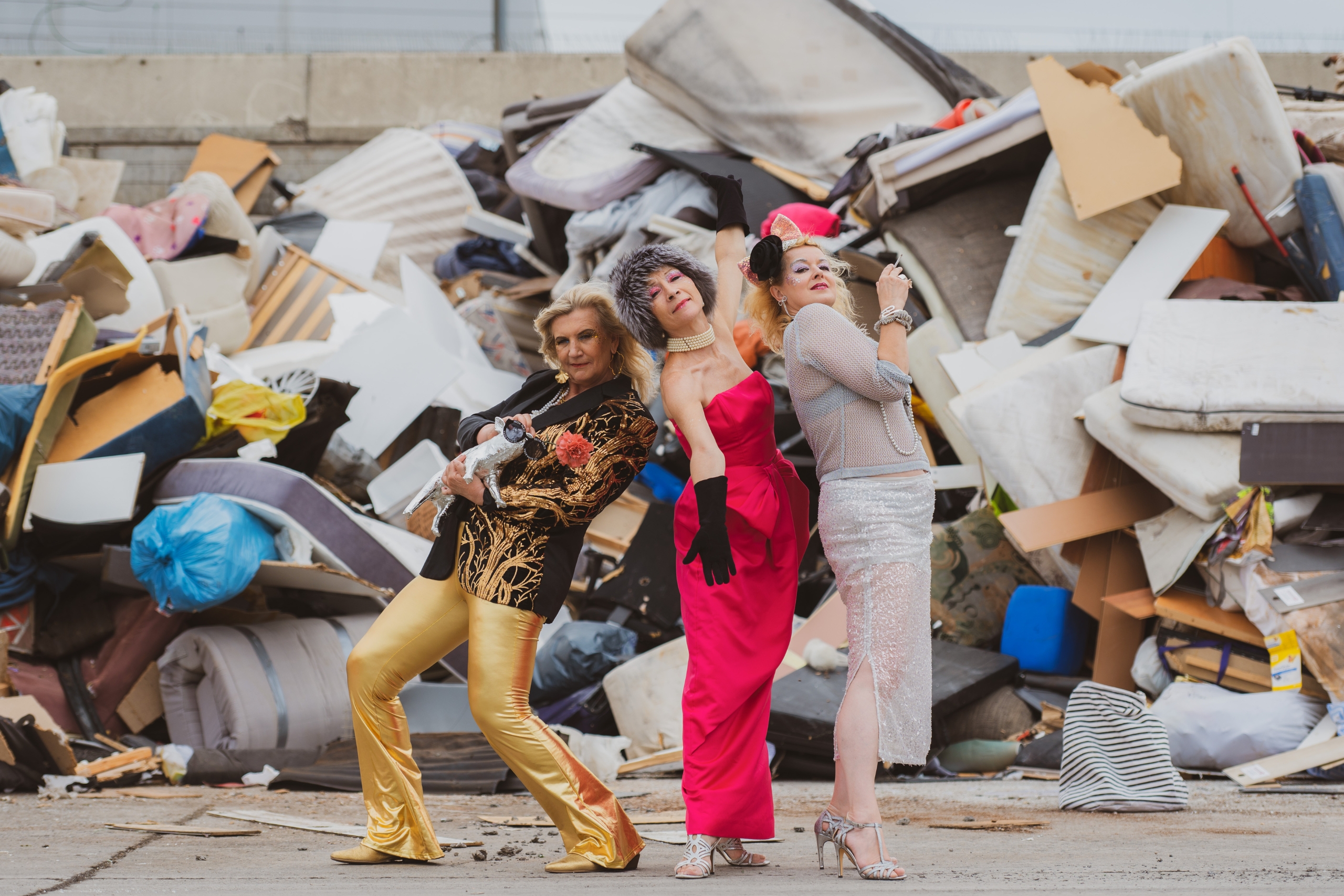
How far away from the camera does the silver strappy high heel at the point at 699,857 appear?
2.23 metres

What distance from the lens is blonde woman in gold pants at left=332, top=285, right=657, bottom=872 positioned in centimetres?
238

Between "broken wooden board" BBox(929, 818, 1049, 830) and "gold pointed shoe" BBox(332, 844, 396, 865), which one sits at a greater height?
"gold pointed shoe" BBox(332, 844, 396, 865)

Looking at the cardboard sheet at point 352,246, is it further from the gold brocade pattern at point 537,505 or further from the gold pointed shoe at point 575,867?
the gold pointed shoe at point 575,867

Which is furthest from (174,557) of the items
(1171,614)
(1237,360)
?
(1237,360)

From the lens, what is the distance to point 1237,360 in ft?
13.2

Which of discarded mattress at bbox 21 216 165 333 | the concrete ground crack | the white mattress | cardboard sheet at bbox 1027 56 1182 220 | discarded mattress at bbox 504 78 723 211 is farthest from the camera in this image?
discarded mattress at bbox 504 78 723 211

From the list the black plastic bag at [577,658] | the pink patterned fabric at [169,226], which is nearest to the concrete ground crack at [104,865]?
the black plastic bag at [577,658]

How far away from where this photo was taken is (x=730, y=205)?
264cm

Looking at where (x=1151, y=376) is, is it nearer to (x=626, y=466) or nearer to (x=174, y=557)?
(x=626, y=466)

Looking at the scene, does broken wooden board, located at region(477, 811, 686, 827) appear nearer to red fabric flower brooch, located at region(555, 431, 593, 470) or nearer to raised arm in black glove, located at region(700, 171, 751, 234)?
red fabric flower brooch, located at region(555, 431, 593, 470)

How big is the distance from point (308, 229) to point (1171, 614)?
5977 millimetres

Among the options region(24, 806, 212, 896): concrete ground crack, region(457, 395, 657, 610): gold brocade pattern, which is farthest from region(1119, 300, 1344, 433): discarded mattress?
region(24, 806, 212, 896): concrete ground crack

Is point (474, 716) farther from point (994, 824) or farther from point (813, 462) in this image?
point (813, 462)

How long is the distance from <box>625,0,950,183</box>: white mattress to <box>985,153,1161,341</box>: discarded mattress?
4.97 feet
